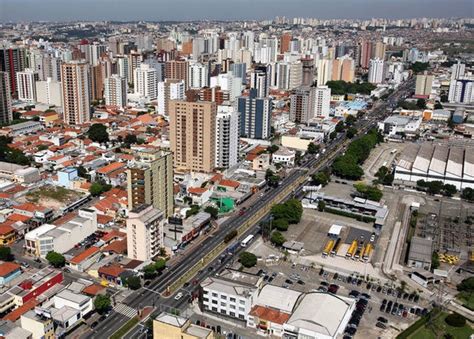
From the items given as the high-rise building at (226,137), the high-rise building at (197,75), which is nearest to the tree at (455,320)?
the high-rise building at (226,137)

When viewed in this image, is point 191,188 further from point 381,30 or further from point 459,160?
point 381,30

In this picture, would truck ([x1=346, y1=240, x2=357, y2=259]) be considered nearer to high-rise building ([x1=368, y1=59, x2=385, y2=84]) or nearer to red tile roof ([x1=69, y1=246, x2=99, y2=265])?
red tile roof ([x1=69, y1=246, x2=99, y2=265])

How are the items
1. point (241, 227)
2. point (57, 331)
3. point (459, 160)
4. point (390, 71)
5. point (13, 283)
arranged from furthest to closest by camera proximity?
point (390, 71) < point (459, 160) < point (241, 227) < point (13, 283) < point (57, 331)

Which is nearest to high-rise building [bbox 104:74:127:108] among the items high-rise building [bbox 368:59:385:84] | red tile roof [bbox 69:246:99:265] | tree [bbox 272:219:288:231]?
tree [bbox 272:219:288:231]

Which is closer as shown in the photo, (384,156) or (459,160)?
(459,160)

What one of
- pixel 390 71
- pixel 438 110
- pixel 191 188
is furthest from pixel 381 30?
pixel 191 188

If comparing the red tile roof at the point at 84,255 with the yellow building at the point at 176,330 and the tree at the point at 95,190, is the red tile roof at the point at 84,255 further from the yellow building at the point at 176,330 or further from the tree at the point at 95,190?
the tree at the point at 95,190

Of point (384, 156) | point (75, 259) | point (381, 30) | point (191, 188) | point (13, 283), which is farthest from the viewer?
point (381, 30)
